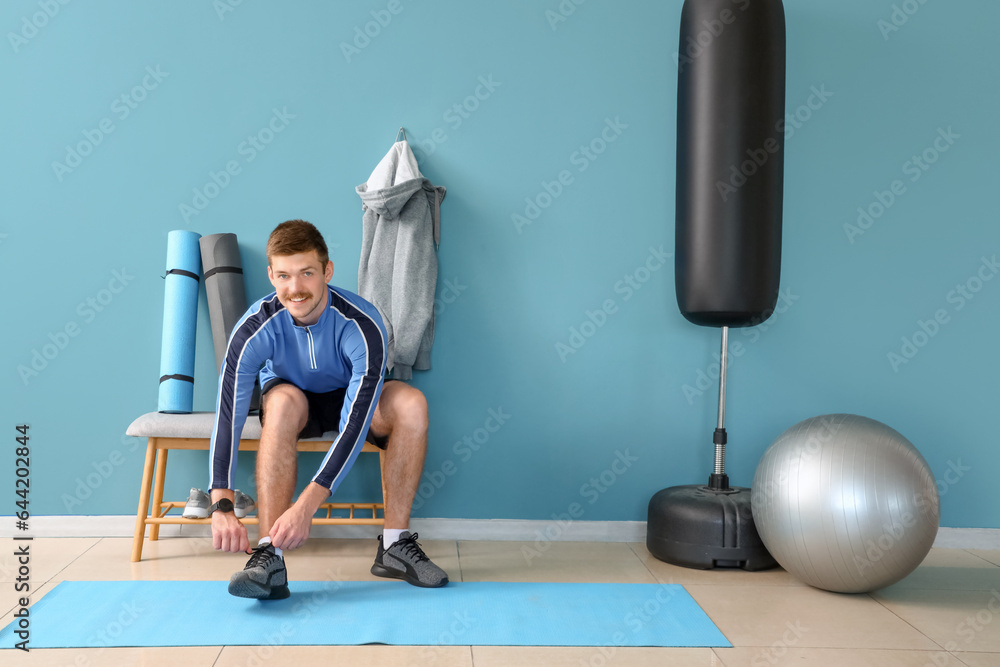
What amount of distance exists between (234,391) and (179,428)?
42 cm

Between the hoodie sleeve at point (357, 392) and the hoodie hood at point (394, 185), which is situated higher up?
the hoodie hood at point (394, 185)

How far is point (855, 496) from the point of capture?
2.00 metres

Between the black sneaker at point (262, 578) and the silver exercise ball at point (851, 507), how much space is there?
1.32 meters

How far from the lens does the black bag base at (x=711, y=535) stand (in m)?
2.34

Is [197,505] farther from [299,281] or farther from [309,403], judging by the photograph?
[299,281]

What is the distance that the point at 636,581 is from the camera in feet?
7.30

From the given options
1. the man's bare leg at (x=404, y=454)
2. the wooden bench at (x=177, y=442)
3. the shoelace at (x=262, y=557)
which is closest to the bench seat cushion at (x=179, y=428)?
the wooden bench at (x=177, y=442)

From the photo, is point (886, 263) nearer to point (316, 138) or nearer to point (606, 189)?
point (606, 189)

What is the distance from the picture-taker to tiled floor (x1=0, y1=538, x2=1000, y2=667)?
1.63 meters

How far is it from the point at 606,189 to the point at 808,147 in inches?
29.3

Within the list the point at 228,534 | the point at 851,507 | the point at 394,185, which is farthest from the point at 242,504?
the point at 851,507

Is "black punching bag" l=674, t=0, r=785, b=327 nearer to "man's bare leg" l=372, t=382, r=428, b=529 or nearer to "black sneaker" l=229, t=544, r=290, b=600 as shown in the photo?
"man's bare leg" l=372, t=382, r=428, b=529

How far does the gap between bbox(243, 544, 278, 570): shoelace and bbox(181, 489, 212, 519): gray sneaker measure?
1.92ft

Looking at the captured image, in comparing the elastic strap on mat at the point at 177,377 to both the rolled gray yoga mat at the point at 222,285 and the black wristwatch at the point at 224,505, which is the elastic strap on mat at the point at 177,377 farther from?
the black wristwatch at the point at 224,505
